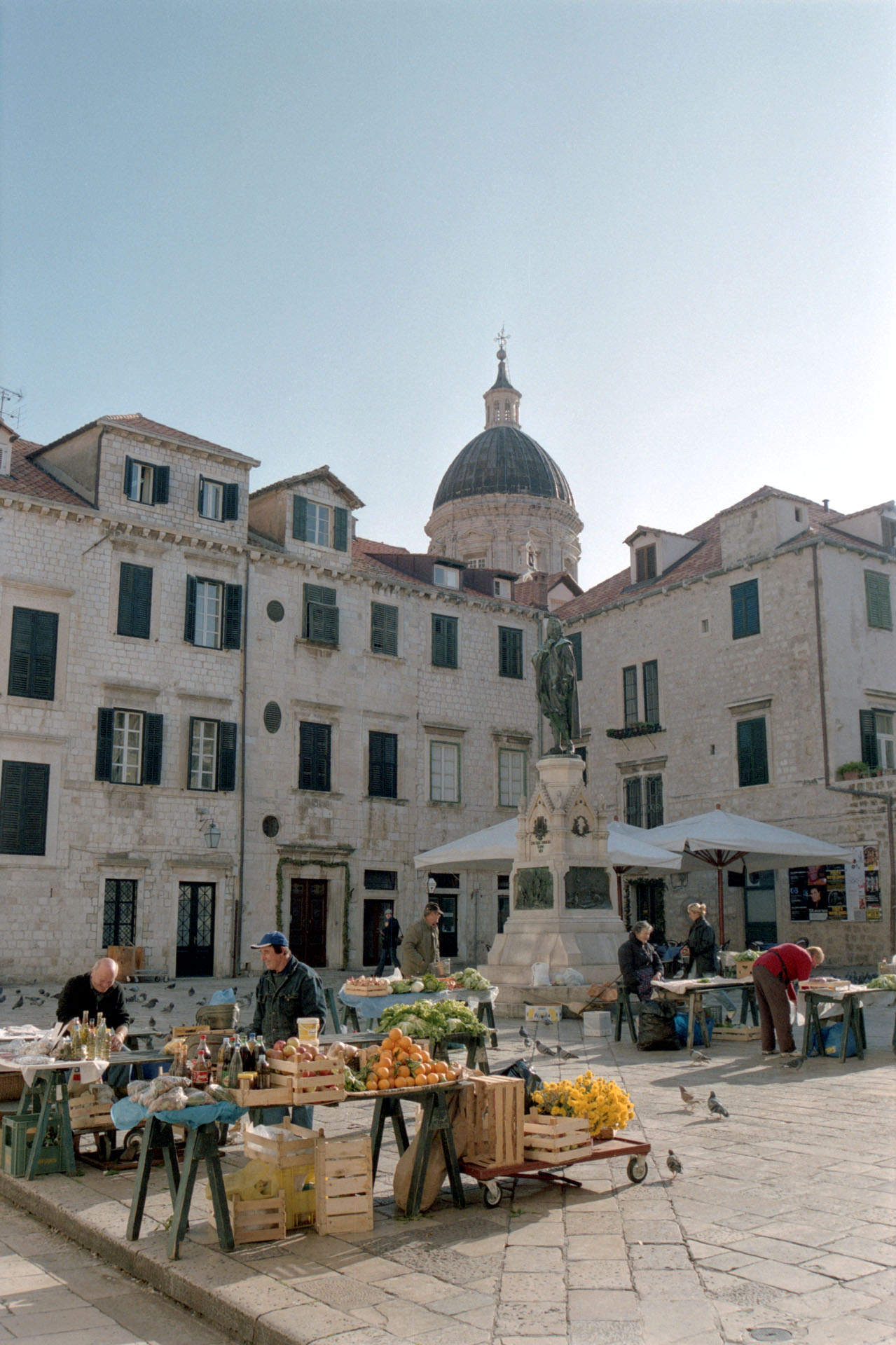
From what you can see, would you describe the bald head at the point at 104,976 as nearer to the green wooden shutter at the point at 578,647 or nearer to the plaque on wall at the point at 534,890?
the plaque on wall at the point at 534,890

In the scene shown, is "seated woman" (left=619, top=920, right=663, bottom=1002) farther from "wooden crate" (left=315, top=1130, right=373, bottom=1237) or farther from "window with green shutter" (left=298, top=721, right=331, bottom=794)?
"window with green shutter" (left=298, top=721, right=331, bottom=794)

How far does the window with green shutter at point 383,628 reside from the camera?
31000 mm

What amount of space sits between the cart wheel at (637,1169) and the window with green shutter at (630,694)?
1018 inches

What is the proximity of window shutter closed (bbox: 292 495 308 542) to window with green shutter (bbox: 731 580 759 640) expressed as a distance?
11.0 meters

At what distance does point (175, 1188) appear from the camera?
244 inches

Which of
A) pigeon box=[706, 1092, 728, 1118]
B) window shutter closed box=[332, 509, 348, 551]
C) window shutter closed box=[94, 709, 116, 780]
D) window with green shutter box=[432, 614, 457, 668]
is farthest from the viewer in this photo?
window with green shutter box=[432, 614, 457, 668]

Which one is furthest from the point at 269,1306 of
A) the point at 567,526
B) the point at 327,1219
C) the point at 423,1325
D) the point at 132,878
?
the point at 567,526

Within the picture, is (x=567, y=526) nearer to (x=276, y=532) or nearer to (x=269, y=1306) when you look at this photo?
(x=276, y=532)

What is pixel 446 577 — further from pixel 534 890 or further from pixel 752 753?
pixel 534 890

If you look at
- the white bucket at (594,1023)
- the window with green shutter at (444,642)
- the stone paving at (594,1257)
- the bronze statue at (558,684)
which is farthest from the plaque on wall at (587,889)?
the window with green shutter at (444,642)

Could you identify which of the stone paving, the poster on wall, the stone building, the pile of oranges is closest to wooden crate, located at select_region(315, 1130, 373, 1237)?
the stone paving

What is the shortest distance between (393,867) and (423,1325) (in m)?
25.6

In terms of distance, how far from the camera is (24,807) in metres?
24.0

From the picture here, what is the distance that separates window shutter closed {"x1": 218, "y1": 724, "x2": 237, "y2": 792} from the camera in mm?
27016
